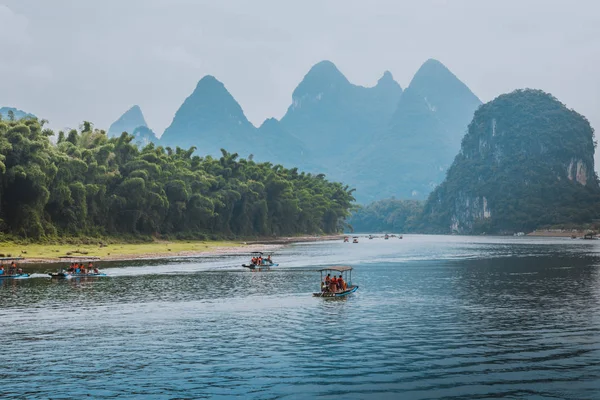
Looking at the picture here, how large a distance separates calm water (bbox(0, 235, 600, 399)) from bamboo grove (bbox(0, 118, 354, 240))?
36.9 m

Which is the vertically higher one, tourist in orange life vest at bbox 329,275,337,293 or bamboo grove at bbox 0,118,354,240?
bamboo grove at bbox 0,118,354,240

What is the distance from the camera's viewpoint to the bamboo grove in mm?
89438

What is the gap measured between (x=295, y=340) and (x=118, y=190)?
3591 inches

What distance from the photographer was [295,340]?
31.0m

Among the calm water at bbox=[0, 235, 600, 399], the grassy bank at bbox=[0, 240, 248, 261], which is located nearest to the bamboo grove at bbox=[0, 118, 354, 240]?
the grassy bank at bbox=[0, 240, 248, 261]

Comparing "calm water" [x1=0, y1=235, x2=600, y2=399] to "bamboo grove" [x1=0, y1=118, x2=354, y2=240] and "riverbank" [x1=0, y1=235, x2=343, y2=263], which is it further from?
"bamboo grove" [x1=0, y1=118, x2=354, y2=240]

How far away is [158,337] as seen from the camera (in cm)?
3225

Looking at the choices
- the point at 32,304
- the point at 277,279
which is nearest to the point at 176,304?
the point at 32,304

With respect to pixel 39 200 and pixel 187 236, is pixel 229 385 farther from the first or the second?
pixel 187 236

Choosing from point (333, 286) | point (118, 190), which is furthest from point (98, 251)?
point (333, 286)

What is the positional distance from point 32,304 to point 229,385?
25818mm

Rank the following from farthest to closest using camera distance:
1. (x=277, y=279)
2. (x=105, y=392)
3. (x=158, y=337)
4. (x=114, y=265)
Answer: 1. (x=114, y=265)
2. (x=277, y=279)
3. (x=158, y=337)
4. (x=105, y=392)

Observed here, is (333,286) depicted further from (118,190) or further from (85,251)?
(118,190)

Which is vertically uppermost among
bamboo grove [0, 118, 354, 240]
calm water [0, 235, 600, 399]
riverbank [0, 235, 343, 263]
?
bamboo grove [0, 118, 354, 240]
